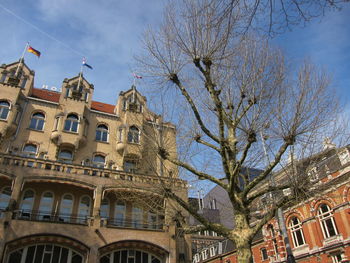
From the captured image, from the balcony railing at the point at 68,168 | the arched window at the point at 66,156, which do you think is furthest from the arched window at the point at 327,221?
the arched window at the point at 66,156

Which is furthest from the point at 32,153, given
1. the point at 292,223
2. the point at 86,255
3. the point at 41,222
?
the point at 292,223

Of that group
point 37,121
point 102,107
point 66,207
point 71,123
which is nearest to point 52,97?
point 37,121

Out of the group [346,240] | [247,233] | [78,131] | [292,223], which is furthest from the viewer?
[292,223]

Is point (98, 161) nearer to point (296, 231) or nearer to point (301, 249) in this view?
point (296, 231)

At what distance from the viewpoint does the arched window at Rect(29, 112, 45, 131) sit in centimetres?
2346

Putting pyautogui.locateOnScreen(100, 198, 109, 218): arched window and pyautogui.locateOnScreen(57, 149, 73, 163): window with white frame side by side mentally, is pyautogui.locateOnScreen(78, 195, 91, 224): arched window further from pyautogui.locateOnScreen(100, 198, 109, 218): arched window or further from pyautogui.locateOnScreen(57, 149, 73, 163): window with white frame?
pyautogui.locateOnScreen(57, 149, 73, 163): window with white frame

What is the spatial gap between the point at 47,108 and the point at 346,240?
25791 mm

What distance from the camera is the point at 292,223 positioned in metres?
28.3

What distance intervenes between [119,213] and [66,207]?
11.7 ft

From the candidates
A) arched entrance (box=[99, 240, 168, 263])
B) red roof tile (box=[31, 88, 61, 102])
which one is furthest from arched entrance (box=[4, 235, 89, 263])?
red roof tile (box=[31, 88, 61, 102])

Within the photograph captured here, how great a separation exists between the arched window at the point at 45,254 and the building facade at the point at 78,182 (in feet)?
0.17

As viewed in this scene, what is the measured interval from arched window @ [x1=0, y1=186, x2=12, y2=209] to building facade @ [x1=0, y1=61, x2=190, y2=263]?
57mm

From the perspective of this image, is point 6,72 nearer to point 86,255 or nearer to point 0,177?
point 0,177

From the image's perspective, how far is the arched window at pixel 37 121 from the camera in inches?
924
